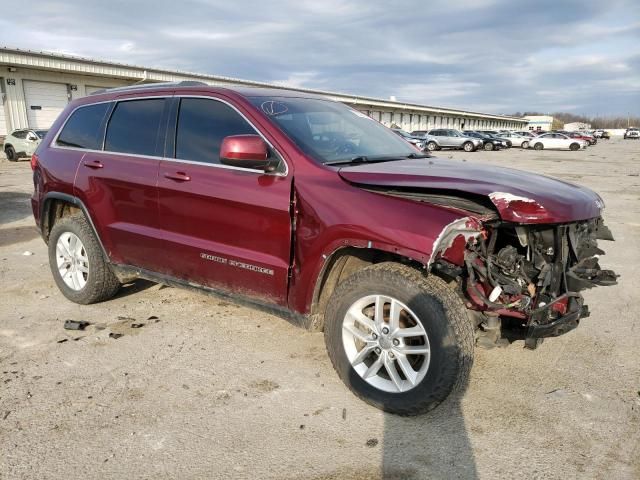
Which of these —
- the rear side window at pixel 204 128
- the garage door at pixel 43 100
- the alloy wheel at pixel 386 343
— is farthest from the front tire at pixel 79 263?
the garage door at pixel 43 100

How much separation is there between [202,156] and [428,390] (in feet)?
7.27

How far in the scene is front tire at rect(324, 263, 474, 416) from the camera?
9.45 ft

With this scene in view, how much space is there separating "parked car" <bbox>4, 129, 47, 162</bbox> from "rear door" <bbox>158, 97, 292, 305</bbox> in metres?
20.9

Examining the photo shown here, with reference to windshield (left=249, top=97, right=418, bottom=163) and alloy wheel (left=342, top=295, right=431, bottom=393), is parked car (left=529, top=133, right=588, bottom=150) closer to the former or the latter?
windshield (left=249, top=97, right=418, bottom=163)

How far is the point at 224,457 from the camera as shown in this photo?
2734mm

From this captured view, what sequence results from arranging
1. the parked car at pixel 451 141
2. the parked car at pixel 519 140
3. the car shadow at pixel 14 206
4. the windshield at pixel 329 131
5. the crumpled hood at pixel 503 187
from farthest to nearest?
the parked car at pixel 519 140 → the parked car at pixel 451 141 → the car shadow at pixel 14 206 → the windshield at pixel 329 131 → the crumpled hood at pixel 503 187

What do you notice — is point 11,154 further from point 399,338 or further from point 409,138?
point 399,338

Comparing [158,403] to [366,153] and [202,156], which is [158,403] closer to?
[202,156]

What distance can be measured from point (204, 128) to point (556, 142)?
137 feet

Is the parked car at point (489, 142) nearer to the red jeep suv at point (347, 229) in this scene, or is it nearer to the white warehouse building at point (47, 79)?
the white warehouse building at point (47, 79)

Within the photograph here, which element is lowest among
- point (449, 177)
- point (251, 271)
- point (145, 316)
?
point (145, 316)

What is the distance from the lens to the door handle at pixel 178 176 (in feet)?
12.5

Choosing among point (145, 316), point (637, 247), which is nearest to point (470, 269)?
point (145, 316)

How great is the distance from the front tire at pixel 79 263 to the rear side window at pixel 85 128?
663 mm
